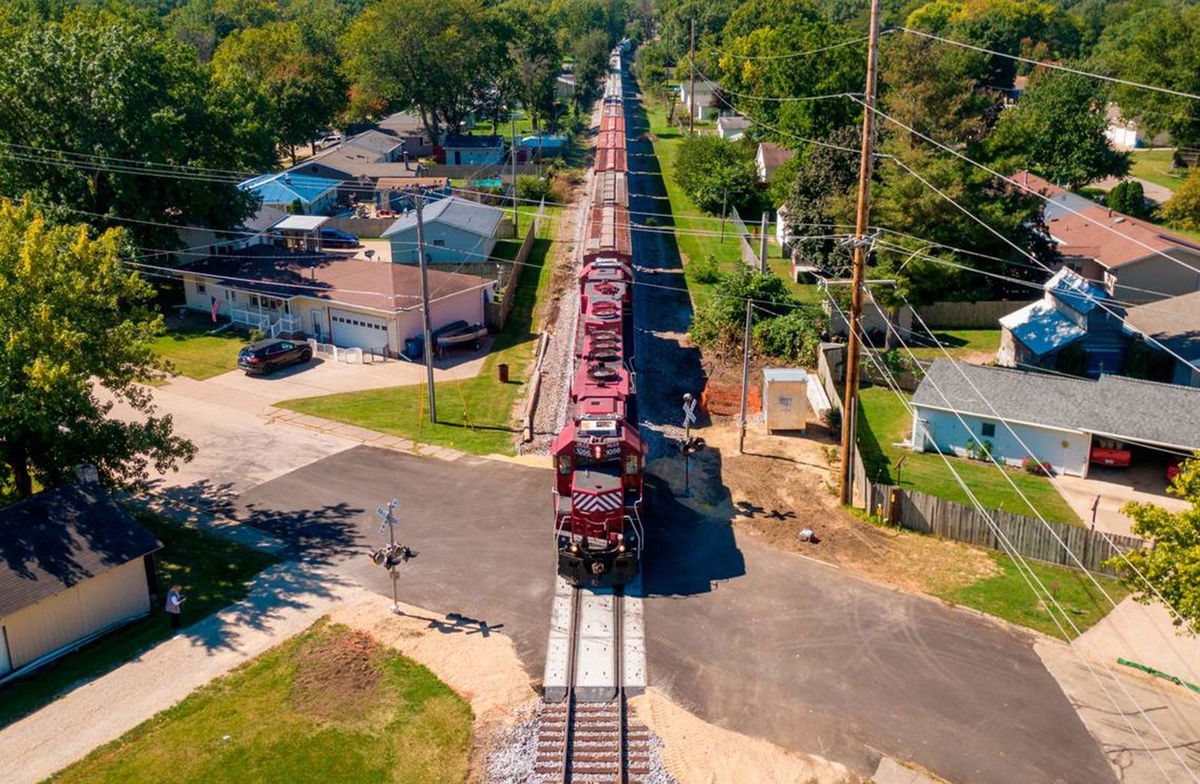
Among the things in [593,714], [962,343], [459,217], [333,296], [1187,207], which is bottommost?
[593,714]

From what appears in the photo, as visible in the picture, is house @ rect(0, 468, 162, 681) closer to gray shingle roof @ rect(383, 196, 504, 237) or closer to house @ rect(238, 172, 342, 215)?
gray shingle roof @ rect(383, 196, 504, 237)

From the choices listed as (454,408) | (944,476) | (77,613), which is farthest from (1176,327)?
(77,613)

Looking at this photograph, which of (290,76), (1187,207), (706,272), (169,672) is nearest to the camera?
(169,672)

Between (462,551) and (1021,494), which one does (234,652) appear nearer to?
(462,551)

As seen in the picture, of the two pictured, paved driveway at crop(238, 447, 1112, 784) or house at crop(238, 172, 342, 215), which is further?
house at crop(238, 172, 342, 215)

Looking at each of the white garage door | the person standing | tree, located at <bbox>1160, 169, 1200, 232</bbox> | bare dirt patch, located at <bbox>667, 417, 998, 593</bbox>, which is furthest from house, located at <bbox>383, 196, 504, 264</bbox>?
tree, located at <bbox>1160, 169, 1200, 232</bbox>

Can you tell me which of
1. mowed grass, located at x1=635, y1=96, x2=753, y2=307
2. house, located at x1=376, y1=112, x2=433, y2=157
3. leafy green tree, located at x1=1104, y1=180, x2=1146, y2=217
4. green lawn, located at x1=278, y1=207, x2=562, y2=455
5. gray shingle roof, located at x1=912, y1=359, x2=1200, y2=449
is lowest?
green lawn, located at x1=278, y1=207, x2=562, y2=455

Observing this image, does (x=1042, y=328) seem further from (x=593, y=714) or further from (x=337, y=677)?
(x=337, y=677)
